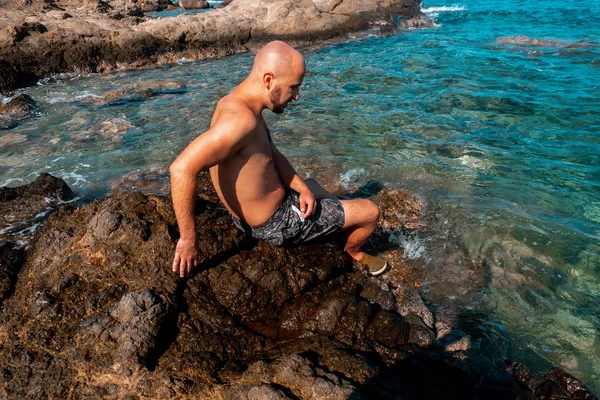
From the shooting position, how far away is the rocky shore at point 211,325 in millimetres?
2715

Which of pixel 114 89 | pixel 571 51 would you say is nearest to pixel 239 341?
pixel 114 89

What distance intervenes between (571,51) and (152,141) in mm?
12862

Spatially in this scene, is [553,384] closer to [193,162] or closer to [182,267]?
[182,267]

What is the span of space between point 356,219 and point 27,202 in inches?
179

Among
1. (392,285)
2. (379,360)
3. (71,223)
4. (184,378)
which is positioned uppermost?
(71,223)

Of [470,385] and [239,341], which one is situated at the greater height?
[239,341]

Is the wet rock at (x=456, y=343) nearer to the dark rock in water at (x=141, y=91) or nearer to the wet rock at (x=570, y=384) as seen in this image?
the wet rock at (x=570, y=384)

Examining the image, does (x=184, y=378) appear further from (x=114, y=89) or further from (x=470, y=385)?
(x=114, y=89)

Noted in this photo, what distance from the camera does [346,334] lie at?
322 centimetres

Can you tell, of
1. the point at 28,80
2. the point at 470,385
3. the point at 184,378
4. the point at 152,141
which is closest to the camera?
the point at 184,378

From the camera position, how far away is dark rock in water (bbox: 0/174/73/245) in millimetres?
5281

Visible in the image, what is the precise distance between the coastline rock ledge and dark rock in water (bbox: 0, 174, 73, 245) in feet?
31.4

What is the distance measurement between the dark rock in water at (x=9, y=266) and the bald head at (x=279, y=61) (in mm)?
2694

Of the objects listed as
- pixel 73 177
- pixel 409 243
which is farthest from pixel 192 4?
pixel 409 243
